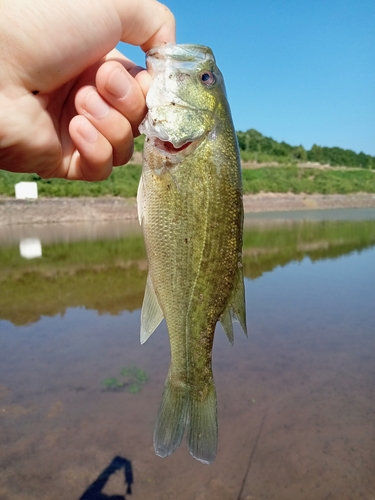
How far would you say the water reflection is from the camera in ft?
36.9

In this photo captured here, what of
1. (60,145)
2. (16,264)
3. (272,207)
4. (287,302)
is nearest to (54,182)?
(16,264)

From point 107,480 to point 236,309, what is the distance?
11.4 ft

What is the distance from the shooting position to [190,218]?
2.25m

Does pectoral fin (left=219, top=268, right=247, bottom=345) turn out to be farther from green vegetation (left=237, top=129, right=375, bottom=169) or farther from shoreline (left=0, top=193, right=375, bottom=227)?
green vegetation (left=237, top=129, right=375, bottom=169)

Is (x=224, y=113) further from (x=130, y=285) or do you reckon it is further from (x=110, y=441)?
(x=130, y=285)

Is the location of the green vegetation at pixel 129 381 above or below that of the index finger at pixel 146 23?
below

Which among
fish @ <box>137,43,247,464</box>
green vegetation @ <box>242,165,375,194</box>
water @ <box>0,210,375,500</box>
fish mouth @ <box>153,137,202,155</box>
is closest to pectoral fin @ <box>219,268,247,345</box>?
fish @ <box>137,43,247,464</box>

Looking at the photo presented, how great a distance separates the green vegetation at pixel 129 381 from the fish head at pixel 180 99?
5.16 meters

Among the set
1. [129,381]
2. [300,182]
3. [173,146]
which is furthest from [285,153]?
[173,146]

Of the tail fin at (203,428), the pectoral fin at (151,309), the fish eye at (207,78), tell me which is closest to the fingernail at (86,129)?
the fish eye at (207,78)

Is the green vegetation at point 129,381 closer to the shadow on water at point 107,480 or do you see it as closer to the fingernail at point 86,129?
the shadow on water at point 107,480

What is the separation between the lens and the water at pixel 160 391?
4793 mm

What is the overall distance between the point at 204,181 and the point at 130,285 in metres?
10.9

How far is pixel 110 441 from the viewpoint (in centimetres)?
543
